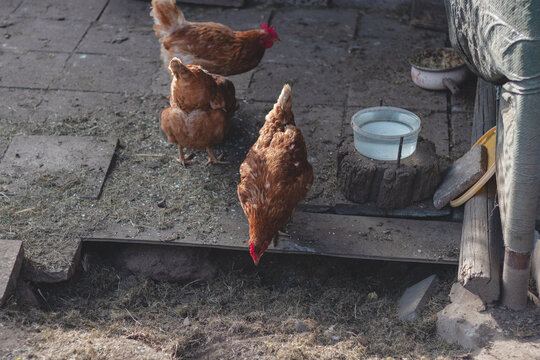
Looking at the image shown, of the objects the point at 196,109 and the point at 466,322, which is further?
the point at 196,109

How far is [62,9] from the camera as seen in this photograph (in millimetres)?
7367

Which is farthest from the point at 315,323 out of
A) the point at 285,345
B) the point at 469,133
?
the point at 469,133

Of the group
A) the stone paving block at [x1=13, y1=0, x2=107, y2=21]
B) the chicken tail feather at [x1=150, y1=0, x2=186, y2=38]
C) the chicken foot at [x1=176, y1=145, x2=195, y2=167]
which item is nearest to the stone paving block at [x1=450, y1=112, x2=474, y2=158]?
the chicken foot at [x1=176, y1=145, x2=195, y2=167]

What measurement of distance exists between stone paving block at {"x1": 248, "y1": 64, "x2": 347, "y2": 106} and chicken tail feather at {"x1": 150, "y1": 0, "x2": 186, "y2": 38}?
3.33 ft

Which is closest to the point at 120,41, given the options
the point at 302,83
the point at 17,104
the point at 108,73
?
the point at 108,73

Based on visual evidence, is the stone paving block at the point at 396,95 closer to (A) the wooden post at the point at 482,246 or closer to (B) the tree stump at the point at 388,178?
(B) the tree stump at the point at 388,178

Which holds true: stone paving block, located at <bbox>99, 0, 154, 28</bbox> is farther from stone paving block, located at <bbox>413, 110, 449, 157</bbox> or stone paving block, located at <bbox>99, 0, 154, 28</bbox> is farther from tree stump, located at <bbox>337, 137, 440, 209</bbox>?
tree stump, located at <bbox>337, 137, 440, 209</bbox>

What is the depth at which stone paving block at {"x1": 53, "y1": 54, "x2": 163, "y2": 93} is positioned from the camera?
19.2ft

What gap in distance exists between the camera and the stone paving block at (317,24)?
6.81 metres

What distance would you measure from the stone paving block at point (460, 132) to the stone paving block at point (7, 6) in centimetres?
546

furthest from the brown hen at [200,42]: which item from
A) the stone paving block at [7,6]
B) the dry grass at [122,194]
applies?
the stone paving block at [7,6]

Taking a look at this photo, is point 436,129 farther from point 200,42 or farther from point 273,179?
point 200,42

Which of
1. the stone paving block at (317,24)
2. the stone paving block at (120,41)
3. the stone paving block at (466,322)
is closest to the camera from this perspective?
the stone paving block at (466,322)

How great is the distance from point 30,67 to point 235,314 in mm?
3954
